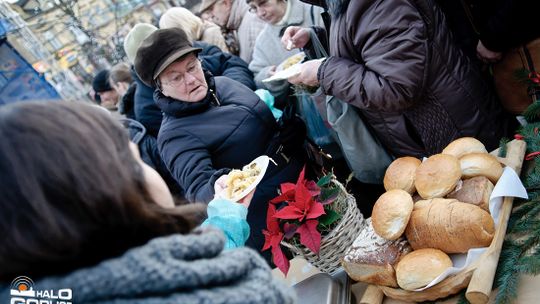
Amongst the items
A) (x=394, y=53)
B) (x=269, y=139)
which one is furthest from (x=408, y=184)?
(x=269, y=139)

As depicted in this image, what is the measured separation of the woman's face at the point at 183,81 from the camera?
2.01 metres

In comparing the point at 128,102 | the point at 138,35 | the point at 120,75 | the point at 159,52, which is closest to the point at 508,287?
the point at 159,52

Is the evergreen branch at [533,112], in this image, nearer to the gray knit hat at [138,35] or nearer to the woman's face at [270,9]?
the woman's face at [270,9]

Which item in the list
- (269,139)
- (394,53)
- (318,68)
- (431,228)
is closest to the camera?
(431,228)

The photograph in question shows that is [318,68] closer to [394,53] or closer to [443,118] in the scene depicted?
[394,53]

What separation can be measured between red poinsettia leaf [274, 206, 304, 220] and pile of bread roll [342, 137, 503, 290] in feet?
0.74

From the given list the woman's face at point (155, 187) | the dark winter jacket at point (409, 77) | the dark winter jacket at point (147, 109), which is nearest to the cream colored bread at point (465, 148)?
the dark winter jacket at point (409, 77)

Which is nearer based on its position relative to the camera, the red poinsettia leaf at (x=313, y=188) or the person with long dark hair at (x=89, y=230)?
the person with long dark hair at (x=89, y=230)

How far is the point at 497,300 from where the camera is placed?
972mm

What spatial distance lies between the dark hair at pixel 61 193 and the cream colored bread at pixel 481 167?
3.73ft

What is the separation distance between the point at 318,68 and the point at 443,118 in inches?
25.0

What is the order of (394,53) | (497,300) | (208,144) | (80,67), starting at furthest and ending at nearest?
1. (80,67)
2. (208,144)
3. (394,53)
4. (497,300)

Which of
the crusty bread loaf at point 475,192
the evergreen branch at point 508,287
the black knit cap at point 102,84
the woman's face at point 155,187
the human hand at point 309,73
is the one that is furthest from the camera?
the black knit cap at point 102,84

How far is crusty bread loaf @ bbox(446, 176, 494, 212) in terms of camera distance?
1195 mm
